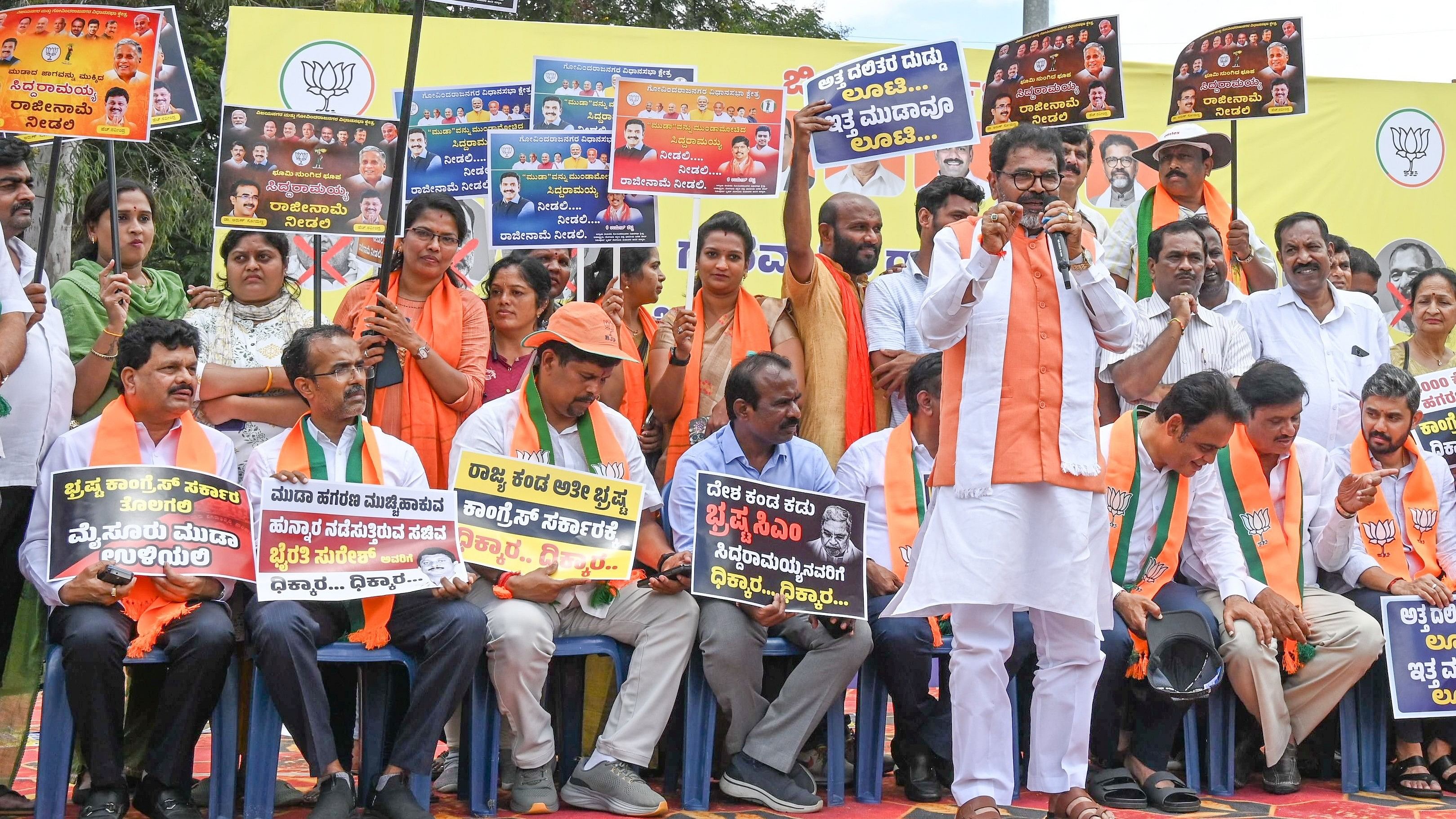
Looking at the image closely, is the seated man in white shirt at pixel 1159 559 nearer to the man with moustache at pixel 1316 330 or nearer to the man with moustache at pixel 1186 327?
the man with moustache at pixel 1186 327

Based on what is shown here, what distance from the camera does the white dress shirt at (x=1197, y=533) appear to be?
5816 millimetres

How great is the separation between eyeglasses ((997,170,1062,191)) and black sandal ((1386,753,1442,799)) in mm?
2875

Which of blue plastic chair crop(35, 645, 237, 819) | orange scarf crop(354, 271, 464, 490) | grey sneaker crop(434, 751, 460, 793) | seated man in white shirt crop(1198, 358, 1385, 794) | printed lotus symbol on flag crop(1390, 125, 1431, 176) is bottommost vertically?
grey sneaker crop(434, 751, 460, 793)

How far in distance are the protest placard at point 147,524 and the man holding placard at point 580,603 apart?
2.58 ft

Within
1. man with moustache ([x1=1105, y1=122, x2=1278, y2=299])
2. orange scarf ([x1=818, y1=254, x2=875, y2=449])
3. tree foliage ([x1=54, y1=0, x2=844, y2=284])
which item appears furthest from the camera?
tree foliage ([x1=54, y1=0, x2=844, y2=284])

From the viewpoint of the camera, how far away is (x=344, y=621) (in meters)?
5.07

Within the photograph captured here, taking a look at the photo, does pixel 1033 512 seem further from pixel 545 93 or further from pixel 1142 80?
pixel 1142 80

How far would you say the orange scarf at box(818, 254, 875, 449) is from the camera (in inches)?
249

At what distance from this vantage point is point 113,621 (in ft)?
15.3

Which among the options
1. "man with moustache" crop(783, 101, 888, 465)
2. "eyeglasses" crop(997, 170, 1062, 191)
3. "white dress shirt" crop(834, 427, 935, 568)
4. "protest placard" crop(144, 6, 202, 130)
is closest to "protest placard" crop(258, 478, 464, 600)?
"white dress shirt" crop(834, 427, 935, 568)

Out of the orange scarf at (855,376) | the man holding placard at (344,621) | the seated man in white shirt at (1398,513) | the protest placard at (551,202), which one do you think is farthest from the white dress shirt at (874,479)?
the seated man in white shirt at (1398,513)

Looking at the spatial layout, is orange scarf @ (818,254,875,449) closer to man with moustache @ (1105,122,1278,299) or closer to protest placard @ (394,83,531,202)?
man with moustache @ (1105,122,1278,299)

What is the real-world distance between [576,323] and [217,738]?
6.04 feet

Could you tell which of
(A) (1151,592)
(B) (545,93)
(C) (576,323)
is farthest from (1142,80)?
(C) (576,323)
